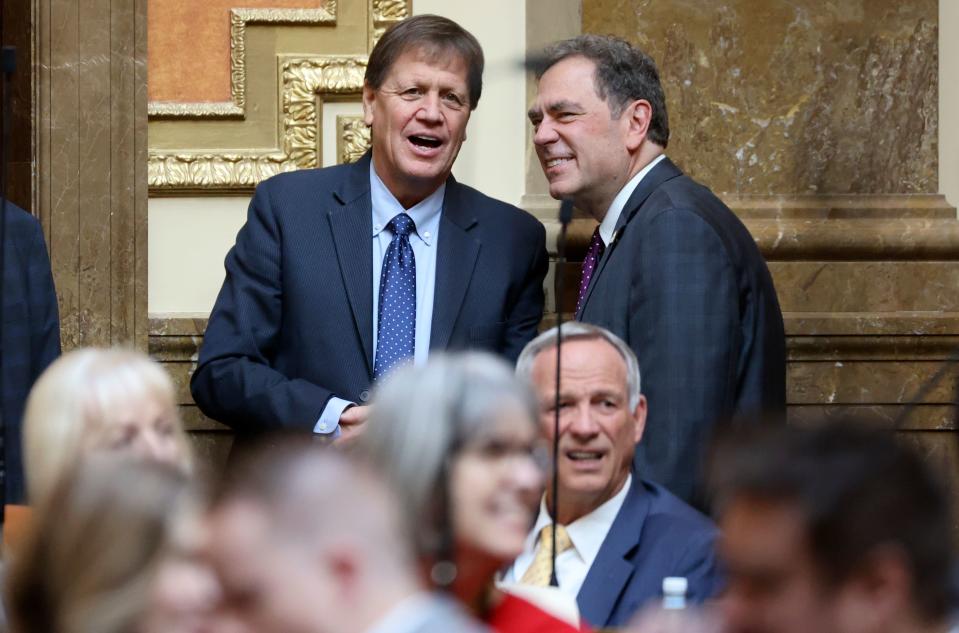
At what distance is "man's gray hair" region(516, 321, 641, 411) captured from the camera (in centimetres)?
351

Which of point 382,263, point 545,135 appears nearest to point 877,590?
point 545,135

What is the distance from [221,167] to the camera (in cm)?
520

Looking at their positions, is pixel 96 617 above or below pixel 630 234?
below

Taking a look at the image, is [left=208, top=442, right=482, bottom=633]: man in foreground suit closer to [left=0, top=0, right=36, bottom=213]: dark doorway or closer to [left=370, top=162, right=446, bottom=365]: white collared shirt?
[left=370, top=162, right=446, bottom=365]: white collared shirt

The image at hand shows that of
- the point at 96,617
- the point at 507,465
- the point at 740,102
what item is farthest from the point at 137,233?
the point at 96,617

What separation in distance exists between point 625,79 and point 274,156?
1280mm

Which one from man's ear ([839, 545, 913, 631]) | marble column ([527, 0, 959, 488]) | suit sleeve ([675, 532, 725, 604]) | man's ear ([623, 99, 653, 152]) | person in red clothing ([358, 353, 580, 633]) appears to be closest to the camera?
man's ear ([839, 545, 913, 631])

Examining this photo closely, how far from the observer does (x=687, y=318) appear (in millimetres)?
3797

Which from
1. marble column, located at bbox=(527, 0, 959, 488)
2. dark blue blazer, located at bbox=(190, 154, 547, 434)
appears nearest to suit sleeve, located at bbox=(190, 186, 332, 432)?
dark blue blazer, located at bbox=(190, 154, 547, 434)

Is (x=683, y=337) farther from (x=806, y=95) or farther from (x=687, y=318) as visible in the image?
(x=806, y=95)

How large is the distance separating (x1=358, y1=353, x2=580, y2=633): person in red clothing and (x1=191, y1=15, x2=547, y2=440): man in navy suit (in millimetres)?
1757

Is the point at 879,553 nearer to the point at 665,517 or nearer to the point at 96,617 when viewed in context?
the point at 96,617

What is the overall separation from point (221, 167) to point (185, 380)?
59 cm

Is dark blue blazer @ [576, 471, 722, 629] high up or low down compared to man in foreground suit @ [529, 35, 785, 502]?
down
